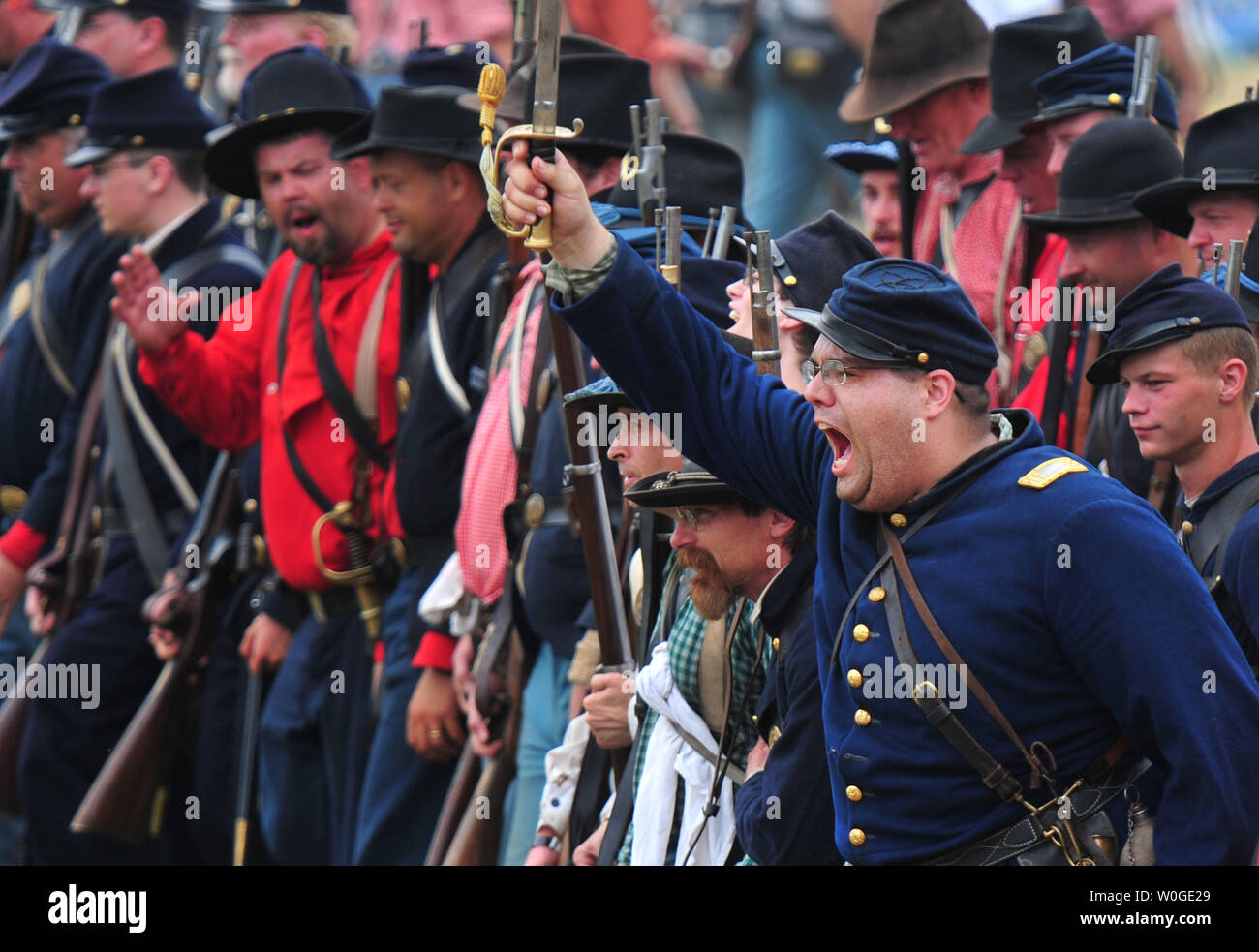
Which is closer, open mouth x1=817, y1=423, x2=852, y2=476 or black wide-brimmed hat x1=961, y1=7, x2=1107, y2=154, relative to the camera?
open mouth x1=817, y1=423, x2=852, y2=476

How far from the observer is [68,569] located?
28.1 feet

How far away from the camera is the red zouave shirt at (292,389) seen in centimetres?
718

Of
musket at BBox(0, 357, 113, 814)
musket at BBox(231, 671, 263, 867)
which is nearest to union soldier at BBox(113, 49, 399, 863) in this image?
musket at BBox(231, 671, 263, 867)

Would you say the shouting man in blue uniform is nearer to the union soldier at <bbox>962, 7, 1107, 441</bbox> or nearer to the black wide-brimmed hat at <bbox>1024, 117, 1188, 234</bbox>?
the black wide-brimmed hat at <bbox>1024, 117, 1188, 234</bbox>

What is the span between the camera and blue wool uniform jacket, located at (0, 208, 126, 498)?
905cm

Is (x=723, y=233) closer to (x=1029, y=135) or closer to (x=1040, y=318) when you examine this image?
(x=1040, y=318)

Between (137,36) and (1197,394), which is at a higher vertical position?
(137,36)

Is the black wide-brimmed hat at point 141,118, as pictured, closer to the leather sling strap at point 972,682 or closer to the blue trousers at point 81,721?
the blue trousers at point 81,721

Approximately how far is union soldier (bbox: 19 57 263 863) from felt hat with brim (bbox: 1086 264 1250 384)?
4220mm

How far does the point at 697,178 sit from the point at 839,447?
249 centimetres

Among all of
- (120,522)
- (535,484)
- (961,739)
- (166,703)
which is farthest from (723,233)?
(120,522)

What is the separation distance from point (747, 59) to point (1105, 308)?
14.8 ft

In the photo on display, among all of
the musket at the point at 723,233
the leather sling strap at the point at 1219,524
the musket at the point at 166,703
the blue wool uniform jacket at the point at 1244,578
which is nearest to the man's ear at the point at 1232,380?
the leather sling strap at the point at 1219,524
